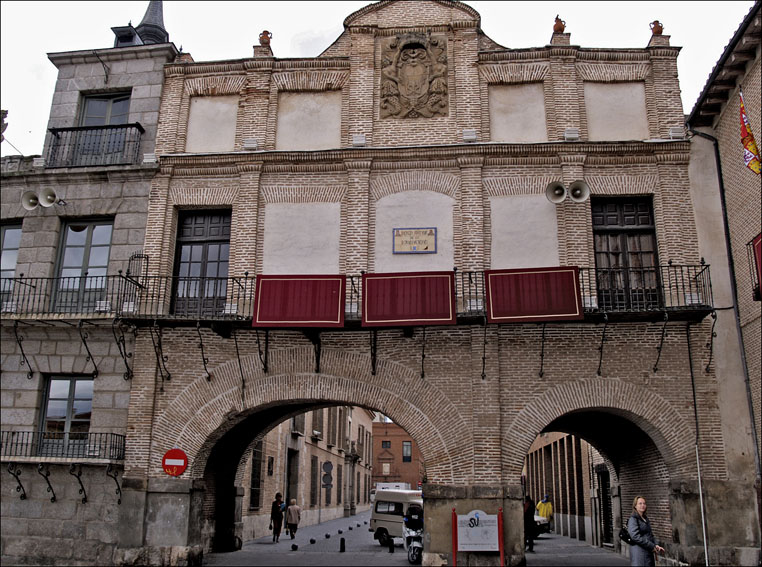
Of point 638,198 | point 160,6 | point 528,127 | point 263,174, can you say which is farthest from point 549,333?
point 160,6

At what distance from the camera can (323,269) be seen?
15906 mm

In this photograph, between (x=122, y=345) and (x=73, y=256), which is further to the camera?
(x=73, y=256)

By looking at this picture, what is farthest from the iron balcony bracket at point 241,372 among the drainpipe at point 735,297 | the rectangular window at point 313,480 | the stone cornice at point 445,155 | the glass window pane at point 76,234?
the rectangular window at point 313,480

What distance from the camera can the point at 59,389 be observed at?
1600 centimetres

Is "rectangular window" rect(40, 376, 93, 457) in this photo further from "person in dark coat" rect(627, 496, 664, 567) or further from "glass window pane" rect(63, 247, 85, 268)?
"person in dark coat" rect(627, 496, 664, 567)

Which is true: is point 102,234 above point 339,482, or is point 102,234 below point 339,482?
above

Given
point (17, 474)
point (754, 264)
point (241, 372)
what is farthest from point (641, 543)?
point (17, 474)

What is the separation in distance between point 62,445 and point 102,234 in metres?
4.99

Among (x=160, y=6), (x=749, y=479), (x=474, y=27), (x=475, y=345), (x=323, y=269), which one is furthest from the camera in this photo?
(x=160, y=6)

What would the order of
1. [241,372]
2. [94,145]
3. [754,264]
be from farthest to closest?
1. [94,145]
2. [241,372]
3. [754,264]

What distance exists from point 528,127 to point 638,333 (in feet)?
17.7

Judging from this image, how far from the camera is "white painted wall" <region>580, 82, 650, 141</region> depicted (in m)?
16.3

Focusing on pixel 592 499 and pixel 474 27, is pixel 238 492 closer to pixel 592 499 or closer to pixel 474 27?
pixel 592 499

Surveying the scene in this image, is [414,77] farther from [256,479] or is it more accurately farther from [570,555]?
[256,479]
